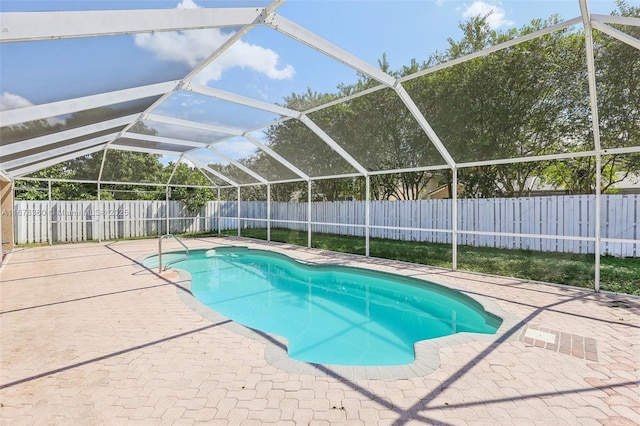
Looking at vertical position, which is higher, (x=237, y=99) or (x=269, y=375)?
(x=237, y=99)

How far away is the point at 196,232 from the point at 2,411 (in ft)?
48.8

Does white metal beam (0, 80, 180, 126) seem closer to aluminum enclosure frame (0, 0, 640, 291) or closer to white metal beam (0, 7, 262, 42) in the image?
aluminum enclosure frame (0, 0, 640, 291)

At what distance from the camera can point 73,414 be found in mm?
2449

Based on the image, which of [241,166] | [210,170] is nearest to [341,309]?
[241,166]

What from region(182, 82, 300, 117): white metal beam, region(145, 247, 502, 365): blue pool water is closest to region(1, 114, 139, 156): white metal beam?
region(182, 82, 300, 117): white metal beam

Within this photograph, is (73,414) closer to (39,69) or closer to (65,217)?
(39,69)

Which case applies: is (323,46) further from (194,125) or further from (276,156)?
(276,156)

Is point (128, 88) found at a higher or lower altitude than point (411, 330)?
higher

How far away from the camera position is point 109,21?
2.91 metres

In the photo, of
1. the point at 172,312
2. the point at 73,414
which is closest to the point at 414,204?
the point at 172,312

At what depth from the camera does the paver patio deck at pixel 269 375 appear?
244cm

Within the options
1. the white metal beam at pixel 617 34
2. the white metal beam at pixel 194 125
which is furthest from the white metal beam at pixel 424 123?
the white metal beam at pixel 194 125

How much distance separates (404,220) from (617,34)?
8888mm

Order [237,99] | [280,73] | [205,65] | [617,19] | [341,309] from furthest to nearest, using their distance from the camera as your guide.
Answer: [237,99]
[341,309]
[280,73]
[205,65]
[617,19]
